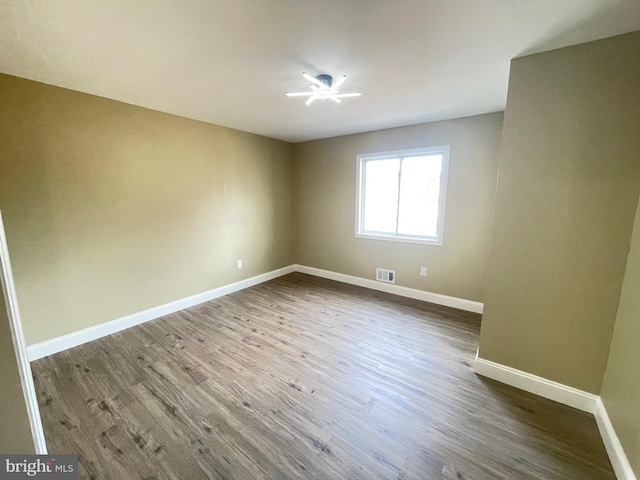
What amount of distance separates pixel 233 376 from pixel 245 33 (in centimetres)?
249

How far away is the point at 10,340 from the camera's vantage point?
85 centimetres

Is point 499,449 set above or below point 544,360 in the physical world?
below

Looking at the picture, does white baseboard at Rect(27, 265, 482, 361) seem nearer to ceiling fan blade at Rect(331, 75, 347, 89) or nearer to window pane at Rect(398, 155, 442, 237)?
window pane at Rect(398, 155, 442, 237)

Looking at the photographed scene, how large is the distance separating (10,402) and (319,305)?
288 cm

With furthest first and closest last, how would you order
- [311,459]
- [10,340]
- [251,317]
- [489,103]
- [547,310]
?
[251,317], [489,103], [547,310], [311,459], [10,340]

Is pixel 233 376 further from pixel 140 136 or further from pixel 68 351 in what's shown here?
pixel 140 136

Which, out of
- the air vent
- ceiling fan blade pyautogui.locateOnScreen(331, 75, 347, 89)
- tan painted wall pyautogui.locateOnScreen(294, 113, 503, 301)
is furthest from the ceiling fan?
the air vent

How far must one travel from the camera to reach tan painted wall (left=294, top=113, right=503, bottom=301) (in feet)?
10.3

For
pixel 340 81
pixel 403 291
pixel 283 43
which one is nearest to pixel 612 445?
pixel 403 291

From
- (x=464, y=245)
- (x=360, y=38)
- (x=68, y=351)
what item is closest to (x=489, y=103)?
(x=464, y=245)

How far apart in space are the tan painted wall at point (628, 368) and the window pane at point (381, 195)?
2.57 metres

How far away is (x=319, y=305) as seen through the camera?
3516 millimetres

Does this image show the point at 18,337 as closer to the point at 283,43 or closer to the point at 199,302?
the point at 283,43

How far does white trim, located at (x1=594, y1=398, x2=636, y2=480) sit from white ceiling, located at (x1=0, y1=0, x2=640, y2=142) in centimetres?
234
